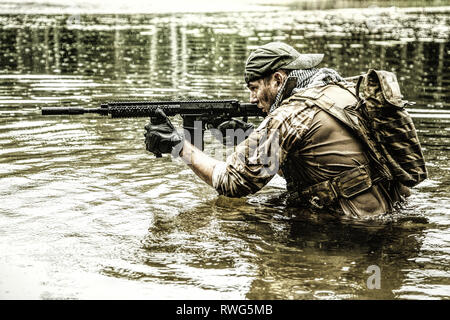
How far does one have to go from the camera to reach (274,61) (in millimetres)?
5480

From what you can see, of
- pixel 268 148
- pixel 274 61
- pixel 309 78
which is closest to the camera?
pixel 268 148

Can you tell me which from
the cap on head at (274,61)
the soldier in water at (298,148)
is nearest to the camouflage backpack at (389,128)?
the soldier in water at (298,148)

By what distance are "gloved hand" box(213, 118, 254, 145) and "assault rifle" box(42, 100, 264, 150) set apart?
0.07 metres

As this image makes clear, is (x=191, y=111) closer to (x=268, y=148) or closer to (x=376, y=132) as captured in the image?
(x=268, y=148)

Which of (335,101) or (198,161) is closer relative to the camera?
(335,101)

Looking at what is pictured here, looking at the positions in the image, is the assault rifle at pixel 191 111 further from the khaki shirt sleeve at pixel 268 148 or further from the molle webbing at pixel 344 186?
the molle webbing at pixel 344 186

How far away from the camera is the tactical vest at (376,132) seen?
5.07 metres

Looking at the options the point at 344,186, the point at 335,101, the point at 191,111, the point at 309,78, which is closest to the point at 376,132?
the point at 335,101

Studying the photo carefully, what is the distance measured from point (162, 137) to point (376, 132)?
1.84 meters

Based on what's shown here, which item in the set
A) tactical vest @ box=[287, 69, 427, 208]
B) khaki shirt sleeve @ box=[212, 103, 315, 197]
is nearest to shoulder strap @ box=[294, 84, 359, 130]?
tactical vest @ box=[287, 69, 427, 208]

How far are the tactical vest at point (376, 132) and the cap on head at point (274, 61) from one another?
0.89 feet

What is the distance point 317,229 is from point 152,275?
1707 millimetres

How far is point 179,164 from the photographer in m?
8.07

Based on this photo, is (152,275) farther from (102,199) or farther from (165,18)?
(165,18)
